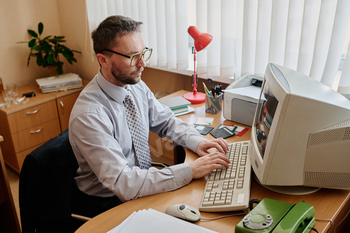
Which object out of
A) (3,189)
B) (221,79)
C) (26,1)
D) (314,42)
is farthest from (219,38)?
(26,1)

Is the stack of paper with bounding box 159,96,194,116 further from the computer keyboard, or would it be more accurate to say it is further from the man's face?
the computer keyboard

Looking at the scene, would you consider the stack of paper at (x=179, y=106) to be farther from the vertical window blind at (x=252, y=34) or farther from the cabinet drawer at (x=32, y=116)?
the cabinet drawer at (x=32, y=116)

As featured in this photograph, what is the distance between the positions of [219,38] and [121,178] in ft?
4.21

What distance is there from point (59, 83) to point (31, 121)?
445mm

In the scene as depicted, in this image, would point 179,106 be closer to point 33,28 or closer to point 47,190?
point 47,190

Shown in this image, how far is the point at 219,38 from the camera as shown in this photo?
6.62 feet

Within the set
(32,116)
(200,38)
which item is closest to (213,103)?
(200,38)

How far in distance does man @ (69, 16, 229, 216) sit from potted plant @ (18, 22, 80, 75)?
1.63 m

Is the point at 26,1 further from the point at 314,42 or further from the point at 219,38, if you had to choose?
the point at 314,42

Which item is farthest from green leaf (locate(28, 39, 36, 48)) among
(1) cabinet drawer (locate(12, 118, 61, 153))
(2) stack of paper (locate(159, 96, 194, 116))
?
(2) stack of paper (locate(159, 96, 194, 116))

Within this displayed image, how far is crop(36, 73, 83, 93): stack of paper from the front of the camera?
9.00 feet

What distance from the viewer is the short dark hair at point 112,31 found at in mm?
1281

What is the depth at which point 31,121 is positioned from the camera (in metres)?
2.57

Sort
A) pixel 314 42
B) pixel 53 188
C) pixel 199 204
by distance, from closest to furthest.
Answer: pixel 199 204 → pixel 53 188 → pixel 314 42
